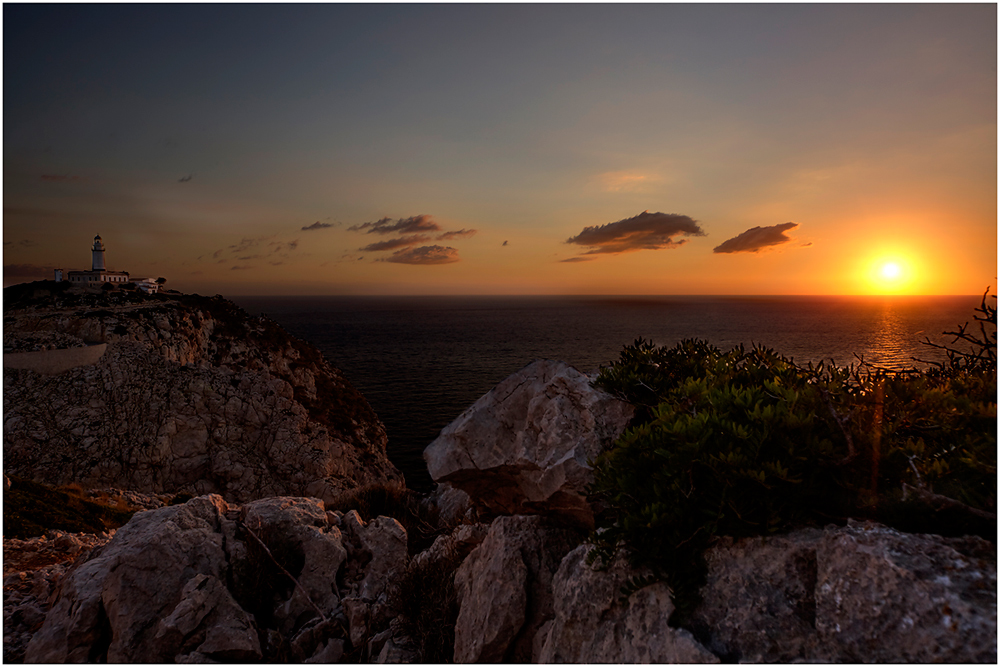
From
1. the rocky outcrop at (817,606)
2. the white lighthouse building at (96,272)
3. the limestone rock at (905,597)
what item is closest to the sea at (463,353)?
the rocky outcrop at (817,606)

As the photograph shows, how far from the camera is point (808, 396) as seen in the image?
4082 millimetres

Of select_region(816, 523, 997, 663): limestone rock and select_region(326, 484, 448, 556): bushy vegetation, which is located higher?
select_region(816, 523, 997, 663): limestone rock

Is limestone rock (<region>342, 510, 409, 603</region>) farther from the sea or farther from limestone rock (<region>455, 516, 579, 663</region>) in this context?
the sea

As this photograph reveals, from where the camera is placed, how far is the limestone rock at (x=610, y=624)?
355 centimetres

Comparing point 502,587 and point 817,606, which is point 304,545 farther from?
point 817,606

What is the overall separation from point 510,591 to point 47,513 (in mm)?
14438

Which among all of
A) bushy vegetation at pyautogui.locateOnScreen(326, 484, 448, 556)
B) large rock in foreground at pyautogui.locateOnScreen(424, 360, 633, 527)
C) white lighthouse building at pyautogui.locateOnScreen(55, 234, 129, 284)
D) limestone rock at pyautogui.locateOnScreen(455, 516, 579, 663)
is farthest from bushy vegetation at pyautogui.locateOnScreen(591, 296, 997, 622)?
white lighthouse building at pyautogui.locateOnScreen(55, 234, 129, 284)

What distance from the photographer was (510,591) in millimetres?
5516

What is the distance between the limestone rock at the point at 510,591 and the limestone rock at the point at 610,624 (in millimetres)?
967

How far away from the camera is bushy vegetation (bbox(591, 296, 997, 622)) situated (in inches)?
130

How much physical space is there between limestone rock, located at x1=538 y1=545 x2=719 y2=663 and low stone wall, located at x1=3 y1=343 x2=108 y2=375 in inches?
1905

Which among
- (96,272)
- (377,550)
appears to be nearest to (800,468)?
(377,550)

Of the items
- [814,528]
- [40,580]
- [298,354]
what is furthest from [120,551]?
[298,354]

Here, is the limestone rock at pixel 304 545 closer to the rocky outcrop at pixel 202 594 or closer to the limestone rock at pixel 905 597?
the rocky outcrop at pixel 202 594
